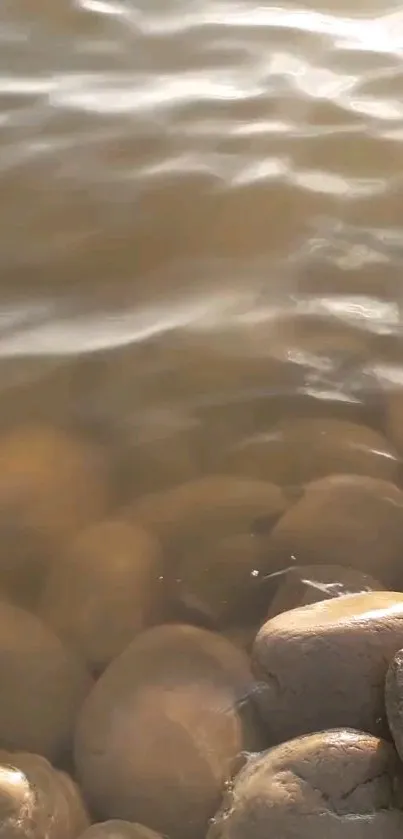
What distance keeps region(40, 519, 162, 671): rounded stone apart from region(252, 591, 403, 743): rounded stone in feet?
1.08

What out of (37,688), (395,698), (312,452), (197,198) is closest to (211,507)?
(312,452)

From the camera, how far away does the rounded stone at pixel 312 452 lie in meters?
2.14

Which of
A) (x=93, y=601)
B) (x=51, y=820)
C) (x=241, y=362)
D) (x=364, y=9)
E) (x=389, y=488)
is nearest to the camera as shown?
(x=51, y=820)

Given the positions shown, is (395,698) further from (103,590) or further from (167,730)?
(103,590)

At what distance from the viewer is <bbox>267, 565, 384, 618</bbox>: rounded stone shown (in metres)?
1.88

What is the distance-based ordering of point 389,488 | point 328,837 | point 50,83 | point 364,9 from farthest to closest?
point 364,9
point 50,83
point 389,488
point 328,837

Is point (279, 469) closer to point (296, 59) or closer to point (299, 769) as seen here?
point (299, 769)

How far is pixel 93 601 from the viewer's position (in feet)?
6.20

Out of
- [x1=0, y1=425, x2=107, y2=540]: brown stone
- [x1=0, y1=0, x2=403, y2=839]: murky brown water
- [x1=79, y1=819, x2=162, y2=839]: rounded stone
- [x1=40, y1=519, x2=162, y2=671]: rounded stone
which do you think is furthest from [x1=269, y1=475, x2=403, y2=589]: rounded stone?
[x1=79, y1=819, x2=162, y2=839]: rounded stone

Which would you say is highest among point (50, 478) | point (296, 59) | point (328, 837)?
point (296, 59)

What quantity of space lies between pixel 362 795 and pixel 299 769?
97 mm

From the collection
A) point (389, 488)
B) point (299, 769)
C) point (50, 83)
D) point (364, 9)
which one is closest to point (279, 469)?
point (389, 488)

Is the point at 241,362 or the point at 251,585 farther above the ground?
the point at 241,362

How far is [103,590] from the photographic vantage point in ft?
6.26
